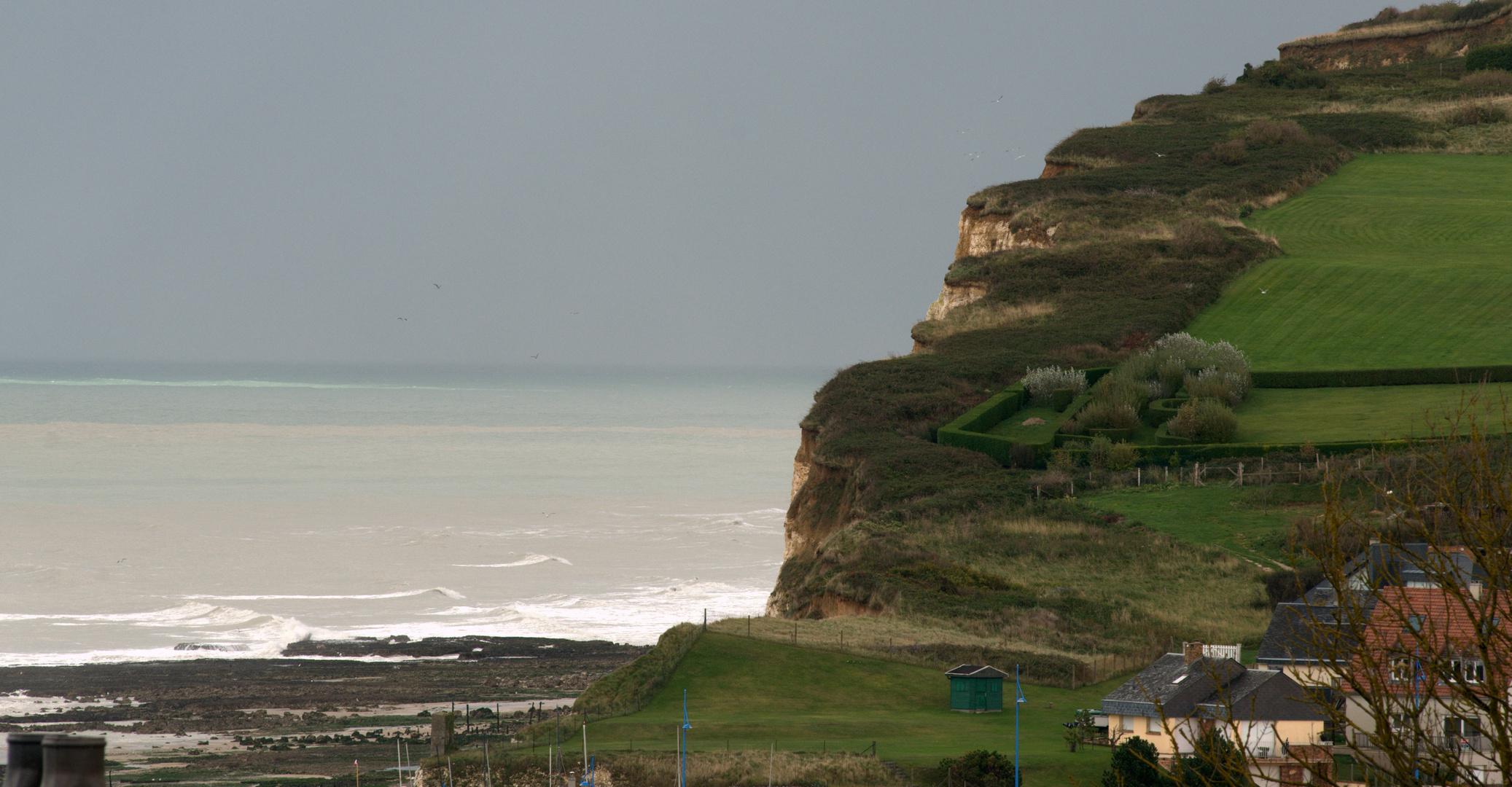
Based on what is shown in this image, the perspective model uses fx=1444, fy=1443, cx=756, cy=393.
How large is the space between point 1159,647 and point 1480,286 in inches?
1558

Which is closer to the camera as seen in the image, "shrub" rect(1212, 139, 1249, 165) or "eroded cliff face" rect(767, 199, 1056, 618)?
"eroded cliff face" rect(767, 199, 1056, 618)

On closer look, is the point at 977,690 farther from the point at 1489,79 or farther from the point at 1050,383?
the point at 1489,79

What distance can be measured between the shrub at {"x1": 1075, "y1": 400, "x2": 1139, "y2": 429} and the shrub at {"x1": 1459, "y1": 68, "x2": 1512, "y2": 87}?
70.7 metres

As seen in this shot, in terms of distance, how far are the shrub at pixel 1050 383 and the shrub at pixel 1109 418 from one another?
418 centimetres

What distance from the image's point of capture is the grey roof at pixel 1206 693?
87.9 feet

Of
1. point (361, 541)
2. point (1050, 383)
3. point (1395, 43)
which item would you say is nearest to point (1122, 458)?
point (1050, 383)

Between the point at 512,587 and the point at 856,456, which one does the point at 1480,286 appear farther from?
the point at 512,587

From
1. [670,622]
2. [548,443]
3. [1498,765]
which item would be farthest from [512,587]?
[548,443]

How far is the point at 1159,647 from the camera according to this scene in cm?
3650

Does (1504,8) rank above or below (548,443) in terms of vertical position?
above

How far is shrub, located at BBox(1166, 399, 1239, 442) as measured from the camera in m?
52.2

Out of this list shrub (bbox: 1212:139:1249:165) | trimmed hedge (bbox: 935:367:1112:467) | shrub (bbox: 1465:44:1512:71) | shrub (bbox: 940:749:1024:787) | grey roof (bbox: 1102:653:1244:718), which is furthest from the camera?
shrub (bbox: 1465:44:1512:71)

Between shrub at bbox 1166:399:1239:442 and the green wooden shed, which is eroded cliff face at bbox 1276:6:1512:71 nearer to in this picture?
shrub at bbox 1166:399:1239:442

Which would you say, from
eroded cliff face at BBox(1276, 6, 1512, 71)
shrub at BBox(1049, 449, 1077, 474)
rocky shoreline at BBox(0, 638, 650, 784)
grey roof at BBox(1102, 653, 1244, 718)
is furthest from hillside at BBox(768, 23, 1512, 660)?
rocky shoreline at BBox(0, 638, 650, 784)
